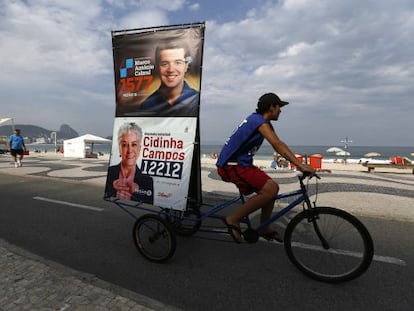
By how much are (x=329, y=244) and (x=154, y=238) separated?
7.31ft

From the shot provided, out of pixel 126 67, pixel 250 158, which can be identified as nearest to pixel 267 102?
pixel 250 158

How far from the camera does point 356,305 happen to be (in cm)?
270

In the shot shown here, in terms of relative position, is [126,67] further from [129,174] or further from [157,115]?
[129,174]

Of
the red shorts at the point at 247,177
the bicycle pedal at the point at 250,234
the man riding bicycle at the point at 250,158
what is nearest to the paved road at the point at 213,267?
the bicycle pedal at the point at 250,234

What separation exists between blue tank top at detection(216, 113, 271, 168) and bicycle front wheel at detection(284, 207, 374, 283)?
94cm

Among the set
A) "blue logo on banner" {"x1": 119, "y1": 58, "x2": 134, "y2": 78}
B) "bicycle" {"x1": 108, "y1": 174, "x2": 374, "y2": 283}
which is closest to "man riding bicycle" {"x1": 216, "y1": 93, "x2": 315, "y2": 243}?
"bicycle" {"x1": 108, "y1": 174, "x2": 374, "y2": 283}

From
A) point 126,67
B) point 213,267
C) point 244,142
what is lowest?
point 213,267

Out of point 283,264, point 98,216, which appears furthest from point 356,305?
point 98,216

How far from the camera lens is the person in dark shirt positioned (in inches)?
143

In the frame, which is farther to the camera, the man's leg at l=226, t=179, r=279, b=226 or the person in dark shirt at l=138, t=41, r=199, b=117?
the person in dark shirt at l=138, t=41, r=199, b=117

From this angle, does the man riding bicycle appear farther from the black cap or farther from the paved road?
the paved road

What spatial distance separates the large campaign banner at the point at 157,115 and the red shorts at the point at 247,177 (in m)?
0.59

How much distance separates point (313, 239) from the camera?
135 inches

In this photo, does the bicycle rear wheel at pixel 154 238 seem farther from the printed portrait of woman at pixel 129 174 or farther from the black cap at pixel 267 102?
the black cap at pixel 267 102
